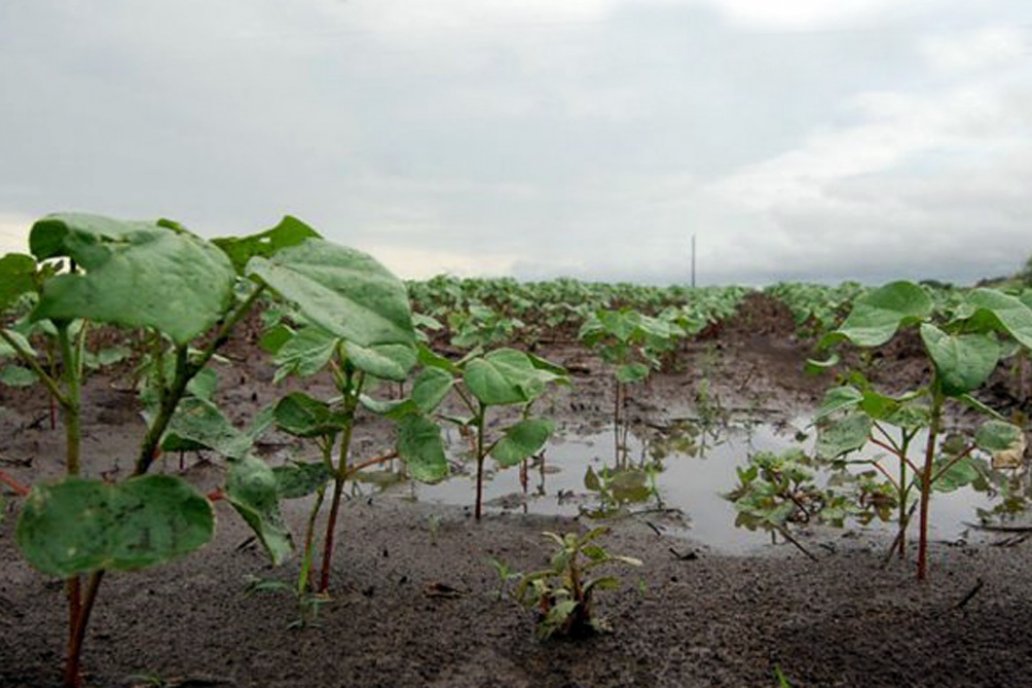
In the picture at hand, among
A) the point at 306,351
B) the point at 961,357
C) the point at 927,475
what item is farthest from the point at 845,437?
the point at 306,351

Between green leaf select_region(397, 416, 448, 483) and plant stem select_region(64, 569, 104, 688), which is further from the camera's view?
green leaf select_region(397, 416, 448, 483)

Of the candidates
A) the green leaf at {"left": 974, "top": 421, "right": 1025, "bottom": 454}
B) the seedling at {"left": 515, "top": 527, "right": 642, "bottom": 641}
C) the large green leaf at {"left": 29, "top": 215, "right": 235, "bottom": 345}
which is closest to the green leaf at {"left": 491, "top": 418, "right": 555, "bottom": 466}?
the seedling at {"left": 515, "top": 527, "right": 642, "bottom": 641}

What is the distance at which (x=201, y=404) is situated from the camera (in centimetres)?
152

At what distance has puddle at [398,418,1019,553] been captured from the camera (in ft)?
9.45

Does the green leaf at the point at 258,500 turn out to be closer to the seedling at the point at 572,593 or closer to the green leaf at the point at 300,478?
the green leaf at the point at 300,478

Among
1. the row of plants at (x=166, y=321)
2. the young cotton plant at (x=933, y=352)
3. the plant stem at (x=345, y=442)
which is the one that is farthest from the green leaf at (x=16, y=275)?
the young cotton plant at (x=933, y=352)

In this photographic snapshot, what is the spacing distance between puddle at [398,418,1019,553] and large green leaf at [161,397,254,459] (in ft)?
5.23

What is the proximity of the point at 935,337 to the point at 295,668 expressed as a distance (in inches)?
54.5

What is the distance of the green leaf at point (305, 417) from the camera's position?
1.64m

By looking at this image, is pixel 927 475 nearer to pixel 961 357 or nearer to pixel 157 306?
pixel 961 357

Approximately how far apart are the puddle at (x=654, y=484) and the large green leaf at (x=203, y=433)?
62.8 inches

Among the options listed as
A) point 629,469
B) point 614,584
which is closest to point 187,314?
point 614,584

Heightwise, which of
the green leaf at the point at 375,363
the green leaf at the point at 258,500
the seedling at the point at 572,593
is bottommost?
the seedling at the point at 572,593

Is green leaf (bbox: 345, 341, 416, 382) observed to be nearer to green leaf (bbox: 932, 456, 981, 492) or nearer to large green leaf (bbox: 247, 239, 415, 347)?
large green leaf (bbox: 247, 239, 415, 347)
